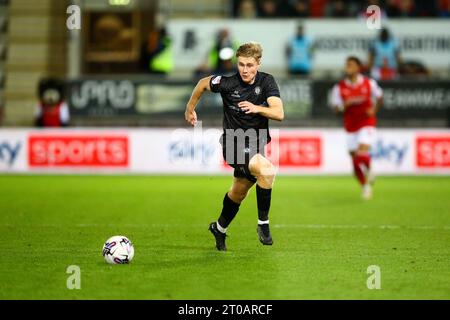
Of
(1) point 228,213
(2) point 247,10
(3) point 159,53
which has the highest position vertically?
(2) point 247,10

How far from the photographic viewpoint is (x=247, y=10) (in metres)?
22.2

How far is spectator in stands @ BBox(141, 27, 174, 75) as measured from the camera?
69.2 feet

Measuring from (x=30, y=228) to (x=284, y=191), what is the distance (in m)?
6.51

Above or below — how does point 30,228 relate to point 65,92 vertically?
below

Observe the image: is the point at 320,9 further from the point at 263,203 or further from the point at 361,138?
the point at 263,203

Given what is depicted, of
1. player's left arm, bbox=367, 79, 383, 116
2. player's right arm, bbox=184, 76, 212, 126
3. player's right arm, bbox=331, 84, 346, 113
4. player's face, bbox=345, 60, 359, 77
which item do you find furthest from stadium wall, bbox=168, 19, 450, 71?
player's right arm, bbox=184, 76, 212, 126

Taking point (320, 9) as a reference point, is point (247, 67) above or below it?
below

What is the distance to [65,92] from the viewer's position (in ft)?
67.6

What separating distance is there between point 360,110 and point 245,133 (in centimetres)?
687

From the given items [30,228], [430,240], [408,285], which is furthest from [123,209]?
[408,285]

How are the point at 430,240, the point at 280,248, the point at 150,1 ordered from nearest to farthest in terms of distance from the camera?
1. the point at 280,248
2. the point at 430,240
3. the point at 150,1

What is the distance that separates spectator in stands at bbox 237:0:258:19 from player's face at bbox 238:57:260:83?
13.5 m

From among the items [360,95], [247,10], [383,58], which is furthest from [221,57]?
[360,95]
